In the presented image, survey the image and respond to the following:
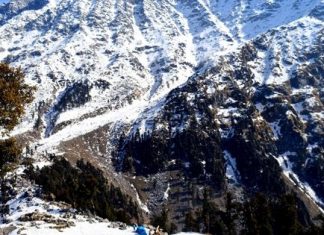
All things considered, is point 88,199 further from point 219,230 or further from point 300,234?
point 300,234

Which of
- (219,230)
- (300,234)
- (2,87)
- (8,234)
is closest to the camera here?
(2,87)

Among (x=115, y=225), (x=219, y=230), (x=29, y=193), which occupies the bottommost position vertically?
(x=219, y=230)

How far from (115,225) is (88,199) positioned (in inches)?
3636

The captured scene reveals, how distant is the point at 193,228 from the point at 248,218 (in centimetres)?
3517

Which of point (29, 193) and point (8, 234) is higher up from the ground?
point (8, 234)

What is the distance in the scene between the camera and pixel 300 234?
124000 millimetres

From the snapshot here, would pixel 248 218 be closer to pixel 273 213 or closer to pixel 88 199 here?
pixel 273 213

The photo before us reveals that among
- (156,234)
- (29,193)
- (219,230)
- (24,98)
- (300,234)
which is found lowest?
(219,230)

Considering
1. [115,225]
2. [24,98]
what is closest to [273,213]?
[115,225]

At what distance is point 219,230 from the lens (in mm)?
160750

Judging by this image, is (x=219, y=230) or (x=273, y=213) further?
(x=219, y=230)

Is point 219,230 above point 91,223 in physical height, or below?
below

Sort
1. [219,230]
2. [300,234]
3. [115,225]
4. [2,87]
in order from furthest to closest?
[219,230] → [300,234] → [115,225] → [2,87]

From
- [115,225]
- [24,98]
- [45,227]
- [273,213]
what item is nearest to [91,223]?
[115,225]
